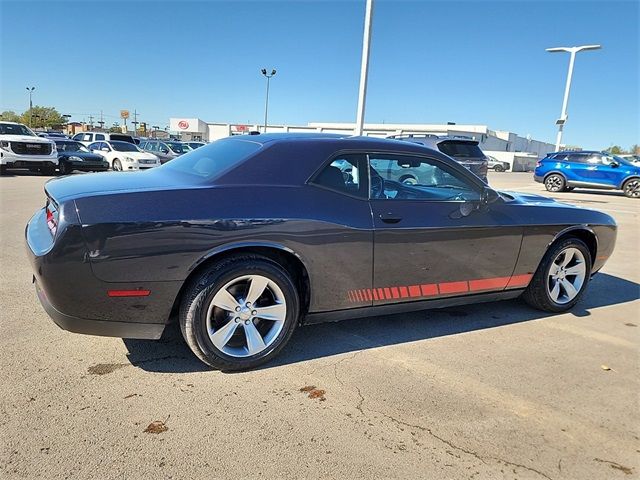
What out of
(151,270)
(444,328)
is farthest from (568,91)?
(151,270)

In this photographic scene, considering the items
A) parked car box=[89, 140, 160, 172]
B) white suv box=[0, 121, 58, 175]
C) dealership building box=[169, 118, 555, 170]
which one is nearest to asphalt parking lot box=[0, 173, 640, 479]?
white suv box=[0, 121, 58, 175]

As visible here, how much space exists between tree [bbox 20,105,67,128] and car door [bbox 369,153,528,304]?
9461cm

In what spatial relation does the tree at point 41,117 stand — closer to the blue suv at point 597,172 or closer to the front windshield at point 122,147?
the front windshield at point 122,147

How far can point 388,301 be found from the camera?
3.56 metres

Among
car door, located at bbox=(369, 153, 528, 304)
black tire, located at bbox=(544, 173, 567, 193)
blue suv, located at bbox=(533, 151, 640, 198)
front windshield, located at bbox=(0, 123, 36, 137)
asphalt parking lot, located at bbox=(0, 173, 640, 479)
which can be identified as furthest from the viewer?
black tire, located at bbox=(544, 173, 567, 193)

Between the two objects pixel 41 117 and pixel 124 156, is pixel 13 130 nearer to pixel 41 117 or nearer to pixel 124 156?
pixel 124 156

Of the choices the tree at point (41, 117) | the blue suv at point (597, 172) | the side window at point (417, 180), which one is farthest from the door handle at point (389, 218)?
the tree at point (41, 117)

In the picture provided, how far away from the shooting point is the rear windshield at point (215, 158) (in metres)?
3.29

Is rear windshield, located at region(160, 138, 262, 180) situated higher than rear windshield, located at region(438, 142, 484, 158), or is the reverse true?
rear windshield, located at region(438, 142, 484, 158)

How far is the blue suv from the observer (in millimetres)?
17938

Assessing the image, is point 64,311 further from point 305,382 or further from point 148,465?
point 305,382

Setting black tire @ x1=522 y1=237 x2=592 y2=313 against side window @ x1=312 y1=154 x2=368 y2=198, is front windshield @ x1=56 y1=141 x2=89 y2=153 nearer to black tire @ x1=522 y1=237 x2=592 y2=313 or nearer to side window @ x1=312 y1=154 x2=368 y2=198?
side window @ x1=312 y1=154 x2=368 y2=198

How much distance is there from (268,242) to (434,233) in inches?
52.9

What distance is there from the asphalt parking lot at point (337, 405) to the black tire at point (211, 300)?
3.8 inches
